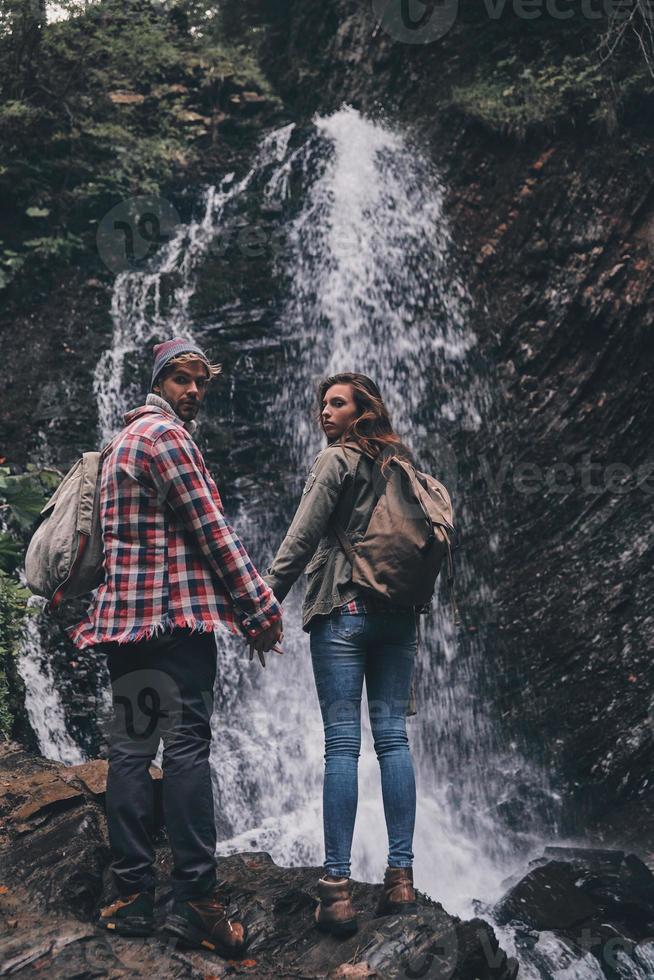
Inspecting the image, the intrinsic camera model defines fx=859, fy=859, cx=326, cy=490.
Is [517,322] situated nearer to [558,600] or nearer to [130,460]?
[558,600]

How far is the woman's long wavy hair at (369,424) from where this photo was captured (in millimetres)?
3482

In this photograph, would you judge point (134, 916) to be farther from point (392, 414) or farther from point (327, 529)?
point (392, 414)

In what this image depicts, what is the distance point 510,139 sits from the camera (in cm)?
1009

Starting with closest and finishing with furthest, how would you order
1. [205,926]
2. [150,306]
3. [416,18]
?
[205,926] < [150,306] < [416,18]

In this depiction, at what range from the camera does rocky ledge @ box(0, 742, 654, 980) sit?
Answer: 2.94m

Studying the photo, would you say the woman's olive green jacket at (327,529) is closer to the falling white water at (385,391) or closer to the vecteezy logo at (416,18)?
the falling white water at (385,391)

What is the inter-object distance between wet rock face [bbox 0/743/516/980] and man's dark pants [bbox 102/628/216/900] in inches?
9.5

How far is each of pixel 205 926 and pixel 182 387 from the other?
192 cm

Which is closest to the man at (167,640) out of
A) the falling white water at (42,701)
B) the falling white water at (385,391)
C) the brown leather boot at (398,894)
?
the brown leather boot at (398,894)

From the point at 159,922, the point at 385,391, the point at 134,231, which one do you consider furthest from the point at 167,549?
the point at 134,231

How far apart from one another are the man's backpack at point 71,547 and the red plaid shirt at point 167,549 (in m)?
0.07

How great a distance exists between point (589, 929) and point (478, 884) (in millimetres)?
1374

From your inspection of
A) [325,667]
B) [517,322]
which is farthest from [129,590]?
[517,322]

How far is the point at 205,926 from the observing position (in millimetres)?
2949
